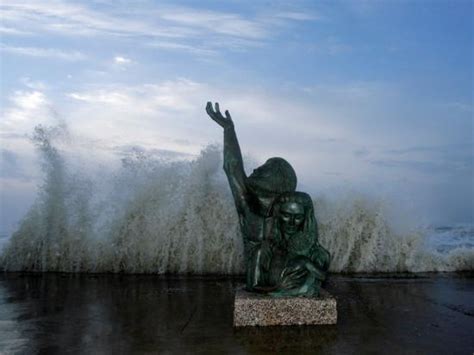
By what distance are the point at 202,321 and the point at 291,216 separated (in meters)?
1.46

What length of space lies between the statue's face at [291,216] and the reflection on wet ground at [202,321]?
3.30 ft

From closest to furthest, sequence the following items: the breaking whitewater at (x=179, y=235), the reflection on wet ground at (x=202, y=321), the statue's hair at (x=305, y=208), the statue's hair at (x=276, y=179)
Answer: the reflection on wet ground at (x=202, y=321)
the statue's hair at (x=305, y=208)
the statue's hair at (x=276, y=179)
the breaking whitewater at (x=179, y=235)

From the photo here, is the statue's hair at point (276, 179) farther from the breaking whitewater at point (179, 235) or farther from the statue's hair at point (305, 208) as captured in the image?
the breaking whitewater at point (179, 235)

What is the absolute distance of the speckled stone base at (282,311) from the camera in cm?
485

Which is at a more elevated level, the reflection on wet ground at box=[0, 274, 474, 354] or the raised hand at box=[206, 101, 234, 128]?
the raised hand at box=[206, 101, 234, 128]

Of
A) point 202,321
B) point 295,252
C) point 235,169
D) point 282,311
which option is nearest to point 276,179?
point 235,169

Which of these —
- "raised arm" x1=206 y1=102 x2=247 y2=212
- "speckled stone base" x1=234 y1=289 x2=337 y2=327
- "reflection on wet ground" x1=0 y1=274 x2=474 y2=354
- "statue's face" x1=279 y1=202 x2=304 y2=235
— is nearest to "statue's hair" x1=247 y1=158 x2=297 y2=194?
"raised arm" x1=206 y1=102 x2=247 y2=212

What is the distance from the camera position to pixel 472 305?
248 inches

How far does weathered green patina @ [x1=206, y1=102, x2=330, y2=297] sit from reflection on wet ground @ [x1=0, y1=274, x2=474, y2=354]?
50 cm

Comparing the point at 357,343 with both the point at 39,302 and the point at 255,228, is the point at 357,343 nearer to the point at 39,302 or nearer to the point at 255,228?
the point at 255,228

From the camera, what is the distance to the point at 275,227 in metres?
5.31

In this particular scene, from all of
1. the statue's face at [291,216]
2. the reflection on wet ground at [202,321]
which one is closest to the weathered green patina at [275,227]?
the statue's face at [291,216]

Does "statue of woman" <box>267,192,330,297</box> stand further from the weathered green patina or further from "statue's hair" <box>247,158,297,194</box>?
"statue's hair" <box>247,158,297,194</box>

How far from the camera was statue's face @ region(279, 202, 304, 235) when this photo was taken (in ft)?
16.6
